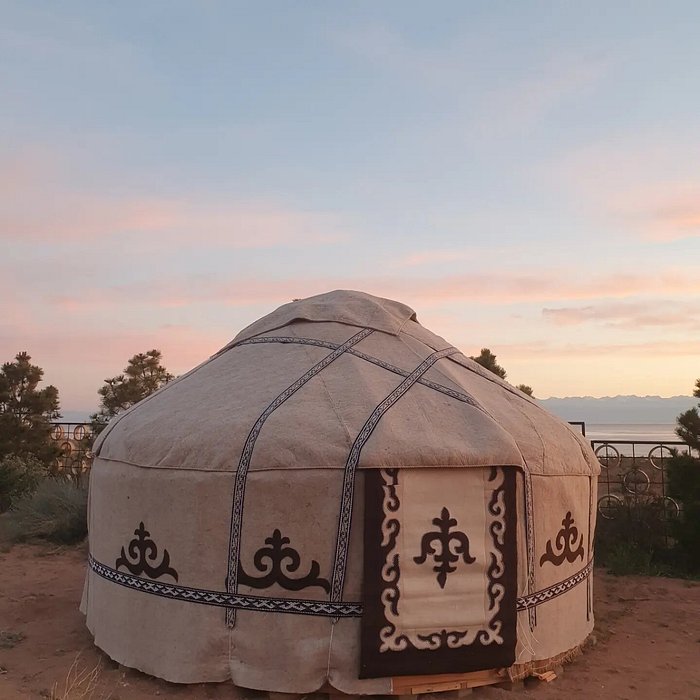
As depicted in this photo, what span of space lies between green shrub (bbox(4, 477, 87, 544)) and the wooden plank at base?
5008 mm

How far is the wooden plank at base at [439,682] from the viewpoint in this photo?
138 inches

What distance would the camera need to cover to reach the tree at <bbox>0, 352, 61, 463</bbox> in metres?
10.5

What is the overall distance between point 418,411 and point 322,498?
2.43 ft

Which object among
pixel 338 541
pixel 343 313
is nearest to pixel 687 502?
pixel 343 313

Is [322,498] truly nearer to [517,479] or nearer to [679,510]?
[517,479]

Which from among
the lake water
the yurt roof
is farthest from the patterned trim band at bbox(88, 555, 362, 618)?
the lake water

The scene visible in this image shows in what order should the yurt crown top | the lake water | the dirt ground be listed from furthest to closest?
the lake water, the yurt crown top, the dirt ground

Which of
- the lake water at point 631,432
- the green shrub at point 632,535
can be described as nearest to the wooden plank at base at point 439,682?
the green shrub at point 632,535

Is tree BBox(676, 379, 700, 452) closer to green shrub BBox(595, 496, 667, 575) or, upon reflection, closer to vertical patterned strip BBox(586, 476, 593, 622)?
green shrub BBox(595, 496, 667, 575)

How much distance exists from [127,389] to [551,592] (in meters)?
8.27

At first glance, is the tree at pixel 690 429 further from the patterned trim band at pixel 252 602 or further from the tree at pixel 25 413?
the tree at pixel 25 413

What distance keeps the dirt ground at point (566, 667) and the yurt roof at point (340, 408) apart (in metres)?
1.14

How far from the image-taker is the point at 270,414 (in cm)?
375

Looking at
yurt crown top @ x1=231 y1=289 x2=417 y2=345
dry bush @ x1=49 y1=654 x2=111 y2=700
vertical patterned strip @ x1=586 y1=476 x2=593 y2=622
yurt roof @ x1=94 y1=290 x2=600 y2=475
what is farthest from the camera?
yurt crown top @ x1=231 y1=289 x2=417 y2=345
